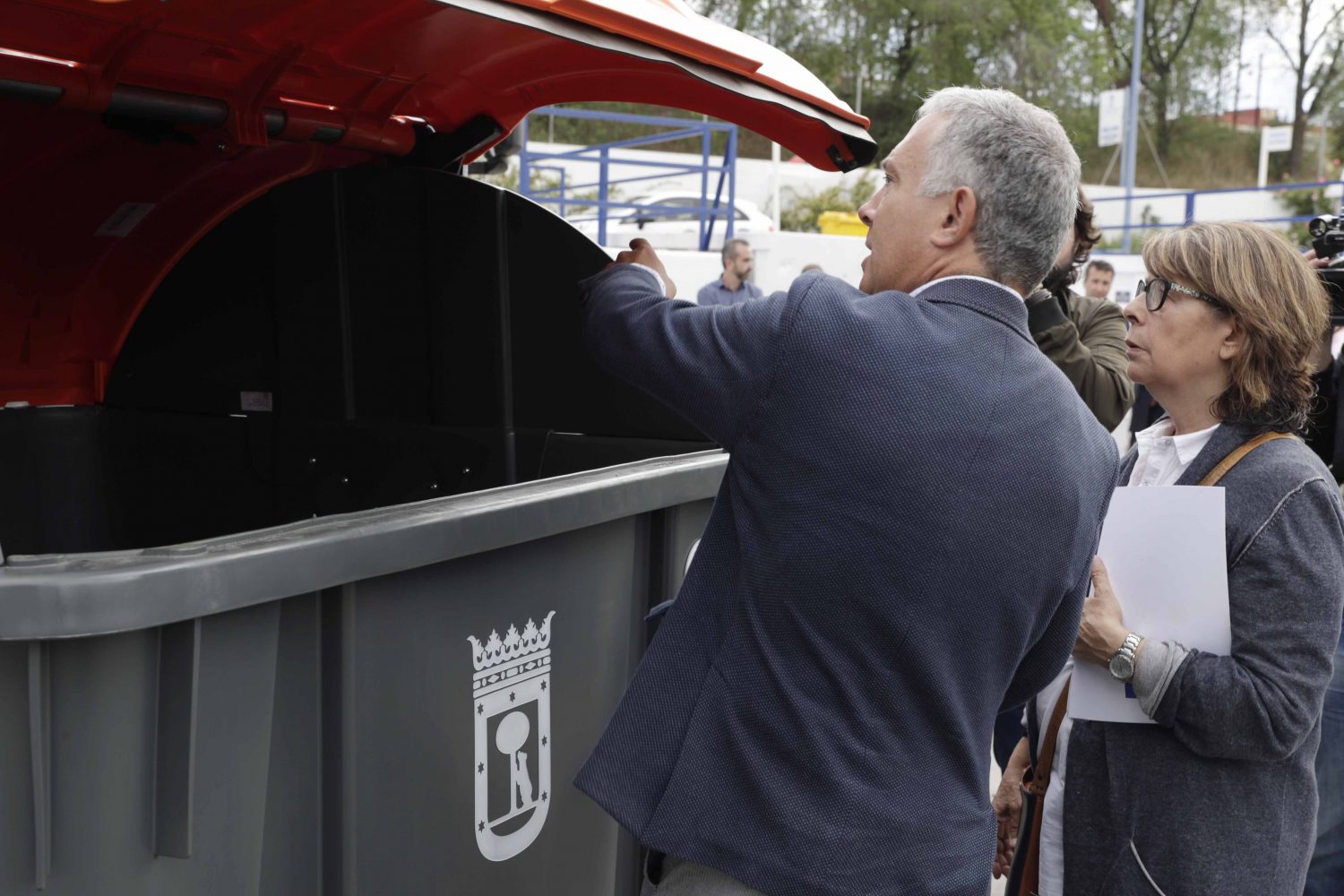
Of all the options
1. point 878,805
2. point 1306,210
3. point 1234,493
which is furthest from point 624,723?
point 1306,210

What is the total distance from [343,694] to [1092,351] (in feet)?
8.21

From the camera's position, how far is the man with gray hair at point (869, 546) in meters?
1.47

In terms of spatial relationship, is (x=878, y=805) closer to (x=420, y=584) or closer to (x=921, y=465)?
(x=921, y=465)

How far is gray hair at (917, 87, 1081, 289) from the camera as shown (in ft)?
5.06

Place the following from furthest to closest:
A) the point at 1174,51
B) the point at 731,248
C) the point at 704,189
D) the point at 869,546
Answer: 1. the point at 1174,51
2. the point at 704,189
3. the point at 731,248
4. the point at 869,546

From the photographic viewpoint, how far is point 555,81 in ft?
8.25

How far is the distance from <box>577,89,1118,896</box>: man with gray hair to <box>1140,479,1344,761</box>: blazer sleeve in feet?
1.44

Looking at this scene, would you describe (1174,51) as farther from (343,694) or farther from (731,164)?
(343,694)

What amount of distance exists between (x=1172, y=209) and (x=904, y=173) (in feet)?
98.3

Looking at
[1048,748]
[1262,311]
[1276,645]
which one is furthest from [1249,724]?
[1262,311]

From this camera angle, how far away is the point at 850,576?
4.82ft

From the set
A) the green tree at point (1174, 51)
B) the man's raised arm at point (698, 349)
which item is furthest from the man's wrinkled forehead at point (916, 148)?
the green tree at point (1174, 51)

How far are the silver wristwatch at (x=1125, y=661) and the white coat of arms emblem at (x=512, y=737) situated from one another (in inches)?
35.3

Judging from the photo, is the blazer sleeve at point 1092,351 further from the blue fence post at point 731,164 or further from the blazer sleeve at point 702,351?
the blue fence post at point 731,164
